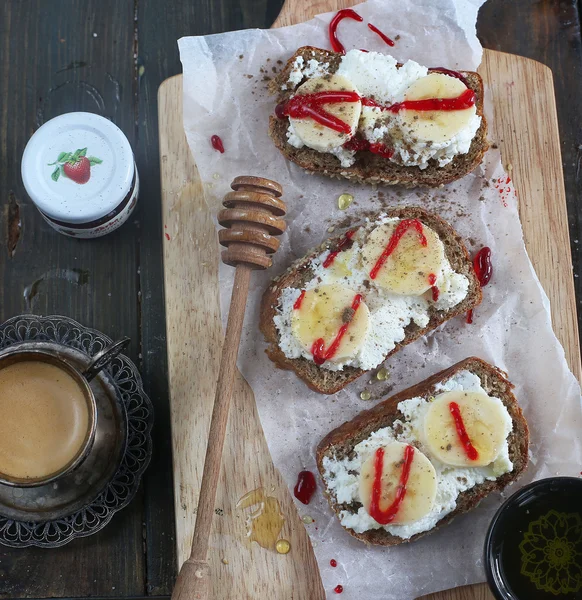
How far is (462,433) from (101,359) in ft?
4.70

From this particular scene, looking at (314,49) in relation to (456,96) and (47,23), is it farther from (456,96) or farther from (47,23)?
(47,23)

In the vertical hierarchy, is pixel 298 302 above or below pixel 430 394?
above

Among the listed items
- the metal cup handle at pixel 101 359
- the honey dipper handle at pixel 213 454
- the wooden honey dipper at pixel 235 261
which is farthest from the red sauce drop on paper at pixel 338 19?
the metal cup handle at pixel 101 359

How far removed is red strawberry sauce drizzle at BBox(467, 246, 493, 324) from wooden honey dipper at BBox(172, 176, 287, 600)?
88 cm

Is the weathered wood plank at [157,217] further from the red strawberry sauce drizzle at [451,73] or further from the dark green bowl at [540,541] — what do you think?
the dark green bowl at [540,541]

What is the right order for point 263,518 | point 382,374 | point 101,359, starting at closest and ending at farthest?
point 101,359 → point 263,518 → point 382,374

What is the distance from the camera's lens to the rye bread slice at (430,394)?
296 centimetres

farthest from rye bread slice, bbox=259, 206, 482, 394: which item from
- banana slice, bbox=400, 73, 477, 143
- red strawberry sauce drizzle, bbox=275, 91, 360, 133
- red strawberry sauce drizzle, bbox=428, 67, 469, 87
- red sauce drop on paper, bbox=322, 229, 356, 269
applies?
red strawberry sauce drizzle, bbox=428, 67, 469, 87

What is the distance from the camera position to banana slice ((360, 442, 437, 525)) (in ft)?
9.12

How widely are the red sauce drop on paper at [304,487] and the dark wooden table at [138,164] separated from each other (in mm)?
573

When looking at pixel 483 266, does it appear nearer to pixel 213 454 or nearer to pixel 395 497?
pixel 395 497

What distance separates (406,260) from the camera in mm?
2973

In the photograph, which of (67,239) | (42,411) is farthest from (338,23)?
(42,411)

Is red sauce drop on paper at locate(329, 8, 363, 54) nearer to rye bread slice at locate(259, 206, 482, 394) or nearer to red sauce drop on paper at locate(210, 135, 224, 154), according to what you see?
red sauce drop on paper at locate(210, 135, 224, 154)
